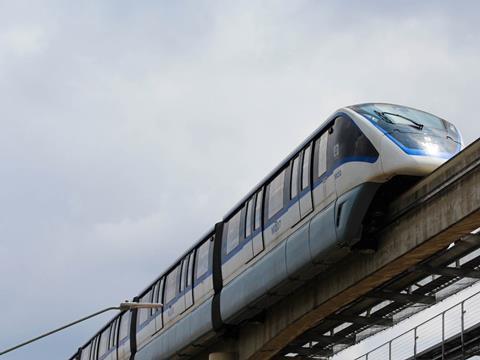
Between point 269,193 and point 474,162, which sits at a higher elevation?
point 269,193

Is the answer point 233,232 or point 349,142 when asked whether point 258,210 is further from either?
point 349,142

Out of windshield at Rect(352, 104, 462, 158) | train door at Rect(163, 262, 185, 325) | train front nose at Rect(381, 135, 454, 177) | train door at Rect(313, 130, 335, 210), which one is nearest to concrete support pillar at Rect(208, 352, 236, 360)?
train door at Rect(163, 262, 185, 325)

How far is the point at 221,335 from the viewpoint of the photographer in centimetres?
2855

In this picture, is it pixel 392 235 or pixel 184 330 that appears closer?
pixel 392 235

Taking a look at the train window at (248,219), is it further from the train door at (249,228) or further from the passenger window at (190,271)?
the passenger window at (190,271)

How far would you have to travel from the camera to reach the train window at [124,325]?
36250 millimetres

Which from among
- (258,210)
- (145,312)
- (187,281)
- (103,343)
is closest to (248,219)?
(258,210)

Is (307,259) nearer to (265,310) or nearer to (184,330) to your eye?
(265,310)

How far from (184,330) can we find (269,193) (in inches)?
246

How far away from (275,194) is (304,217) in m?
2.17

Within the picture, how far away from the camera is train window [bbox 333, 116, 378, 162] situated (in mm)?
20500

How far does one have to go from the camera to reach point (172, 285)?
3184 centimetres

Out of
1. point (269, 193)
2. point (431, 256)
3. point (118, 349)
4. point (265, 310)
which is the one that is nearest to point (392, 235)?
point (431, 256)

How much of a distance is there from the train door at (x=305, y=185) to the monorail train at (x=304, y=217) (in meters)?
0.02
